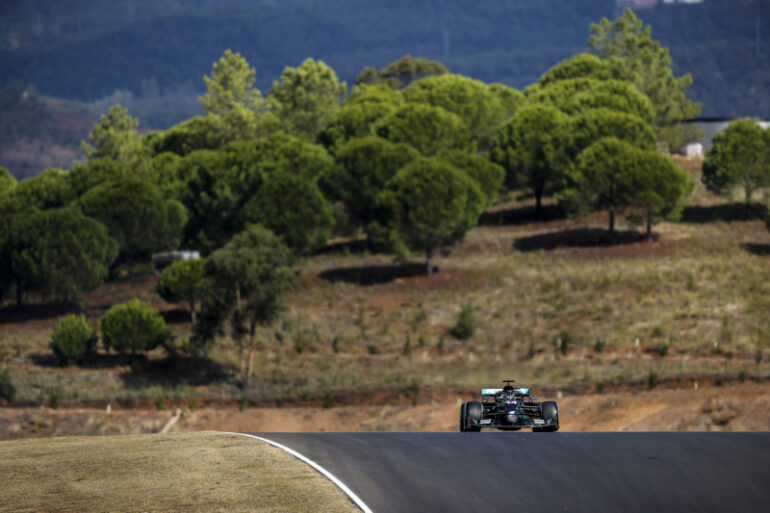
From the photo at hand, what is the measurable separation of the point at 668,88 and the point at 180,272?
99946 millimetres

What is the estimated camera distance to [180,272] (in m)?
85.4

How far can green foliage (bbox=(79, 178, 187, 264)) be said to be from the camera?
11206 cm

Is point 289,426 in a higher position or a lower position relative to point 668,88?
lower

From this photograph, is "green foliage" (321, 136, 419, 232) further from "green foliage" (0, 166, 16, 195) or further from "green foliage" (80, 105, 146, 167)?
"green foliage" (0, 166, 16, 195)

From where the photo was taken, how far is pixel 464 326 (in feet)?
258

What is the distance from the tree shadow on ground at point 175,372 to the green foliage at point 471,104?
234 feet

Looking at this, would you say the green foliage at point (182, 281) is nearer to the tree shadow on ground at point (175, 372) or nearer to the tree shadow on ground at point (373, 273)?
the tree shadow on ground at point (175, 372)

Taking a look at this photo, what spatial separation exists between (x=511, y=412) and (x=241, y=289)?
142 ft

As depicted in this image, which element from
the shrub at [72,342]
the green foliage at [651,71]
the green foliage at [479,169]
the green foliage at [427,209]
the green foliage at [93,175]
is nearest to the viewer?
the shrub at [72,342]

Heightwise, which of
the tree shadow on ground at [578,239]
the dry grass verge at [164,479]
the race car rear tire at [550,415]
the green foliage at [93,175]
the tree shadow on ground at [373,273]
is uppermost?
the green foliage at [93,175]

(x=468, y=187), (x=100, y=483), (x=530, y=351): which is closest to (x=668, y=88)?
(x=468, y=187)

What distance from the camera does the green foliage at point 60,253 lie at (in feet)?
320

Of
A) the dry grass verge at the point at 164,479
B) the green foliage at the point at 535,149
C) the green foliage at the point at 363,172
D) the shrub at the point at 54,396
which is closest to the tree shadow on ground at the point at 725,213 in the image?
the green foliage at the point at 535,149

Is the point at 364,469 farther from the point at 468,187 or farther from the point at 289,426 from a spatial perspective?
the point at 468,187
